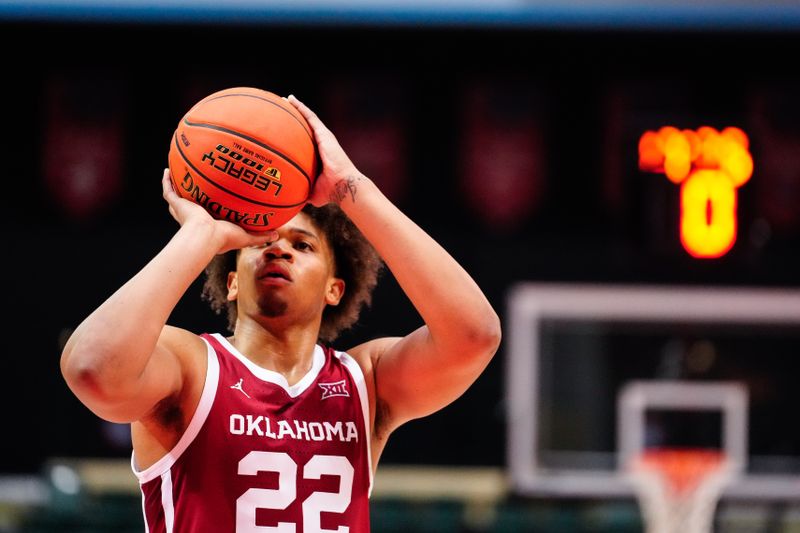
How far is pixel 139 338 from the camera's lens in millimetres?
2299

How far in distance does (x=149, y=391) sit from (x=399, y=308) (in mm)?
7421

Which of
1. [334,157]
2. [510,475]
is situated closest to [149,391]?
[334,157]

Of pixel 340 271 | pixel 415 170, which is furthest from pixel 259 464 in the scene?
pixel 415 170

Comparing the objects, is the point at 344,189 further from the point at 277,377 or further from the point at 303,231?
the point at 277,377

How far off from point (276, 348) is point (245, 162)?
485mm

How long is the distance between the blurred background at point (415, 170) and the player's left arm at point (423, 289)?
6.69m

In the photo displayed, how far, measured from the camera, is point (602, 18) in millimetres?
8906

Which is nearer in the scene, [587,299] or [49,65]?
[587,299]

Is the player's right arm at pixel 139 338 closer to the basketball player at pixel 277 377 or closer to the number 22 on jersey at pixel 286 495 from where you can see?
the basketball player at pixel 277 377

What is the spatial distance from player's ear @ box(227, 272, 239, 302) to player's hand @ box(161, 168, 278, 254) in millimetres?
239

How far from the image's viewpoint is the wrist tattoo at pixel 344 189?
2.66 m

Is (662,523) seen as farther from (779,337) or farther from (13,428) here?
(13,428)

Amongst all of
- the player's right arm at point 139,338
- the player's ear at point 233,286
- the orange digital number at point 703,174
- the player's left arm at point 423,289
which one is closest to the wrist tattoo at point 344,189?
the player's left arm at point 423,289

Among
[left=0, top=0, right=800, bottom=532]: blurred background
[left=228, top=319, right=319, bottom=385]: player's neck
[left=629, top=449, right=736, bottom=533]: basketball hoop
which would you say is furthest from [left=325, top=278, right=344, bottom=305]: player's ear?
[left=0, top=0, right=800, bottom=532]: blurred background
